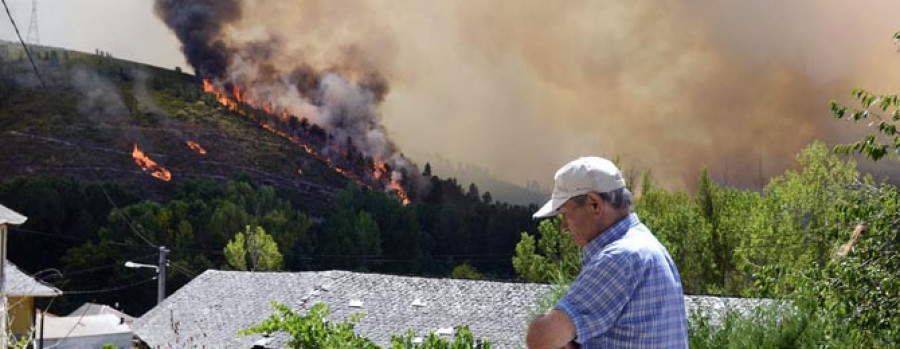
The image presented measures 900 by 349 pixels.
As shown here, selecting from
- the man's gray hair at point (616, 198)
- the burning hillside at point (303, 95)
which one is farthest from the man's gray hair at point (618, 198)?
the burning hillside at point (303, 95)

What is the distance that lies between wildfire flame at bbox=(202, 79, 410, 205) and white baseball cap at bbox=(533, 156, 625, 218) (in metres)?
49.3

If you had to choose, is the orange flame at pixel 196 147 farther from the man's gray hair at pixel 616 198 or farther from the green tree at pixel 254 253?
the man's gray hair at pixel 616 198

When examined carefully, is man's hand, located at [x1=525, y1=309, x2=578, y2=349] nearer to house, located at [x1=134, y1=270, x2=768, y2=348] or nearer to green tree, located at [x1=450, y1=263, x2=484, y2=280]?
house, located at [x1=134, y1=270, x2=768, y2=348]

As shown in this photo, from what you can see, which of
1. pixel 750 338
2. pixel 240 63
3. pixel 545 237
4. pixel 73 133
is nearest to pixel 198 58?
pixel 240 63

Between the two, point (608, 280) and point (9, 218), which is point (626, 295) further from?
point (9, 218)

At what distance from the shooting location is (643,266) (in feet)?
8.70

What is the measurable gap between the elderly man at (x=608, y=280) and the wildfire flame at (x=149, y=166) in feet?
160

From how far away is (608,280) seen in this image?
103 inches

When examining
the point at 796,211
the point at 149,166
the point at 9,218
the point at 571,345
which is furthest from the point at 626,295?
the point at 149,166

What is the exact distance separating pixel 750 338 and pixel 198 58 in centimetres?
4784

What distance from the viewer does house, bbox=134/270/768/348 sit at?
818 inches

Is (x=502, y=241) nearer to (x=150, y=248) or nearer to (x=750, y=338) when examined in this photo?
(x=150, y=248)

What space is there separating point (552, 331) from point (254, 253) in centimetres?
4142

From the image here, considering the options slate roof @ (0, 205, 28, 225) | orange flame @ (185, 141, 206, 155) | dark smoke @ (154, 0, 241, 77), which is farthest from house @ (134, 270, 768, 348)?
dark smoke @ (154, 0, 241, 77)
